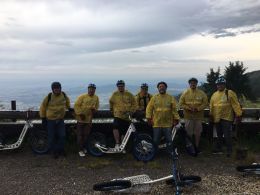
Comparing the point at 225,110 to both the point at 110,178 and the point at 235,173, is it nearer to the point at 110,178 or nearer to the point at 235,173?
the point at 235,173

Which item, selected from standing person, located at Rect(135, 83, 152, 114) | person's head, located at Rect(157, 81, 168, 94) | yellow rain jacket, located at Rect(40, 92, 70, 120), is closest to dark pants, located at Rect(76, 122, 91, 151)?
yellow rain jacket, located at Rect(40, 92, 70, 120)

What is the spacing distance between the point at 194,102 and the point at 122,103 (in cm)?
201

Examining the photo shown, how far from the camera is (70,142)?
12.6 m

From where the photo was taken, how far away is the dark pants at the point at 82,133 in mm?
11820

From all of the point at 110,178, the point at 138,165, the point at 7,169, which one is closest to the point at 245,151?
the point at 138,165

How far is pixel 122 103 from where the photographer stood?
11.7 m

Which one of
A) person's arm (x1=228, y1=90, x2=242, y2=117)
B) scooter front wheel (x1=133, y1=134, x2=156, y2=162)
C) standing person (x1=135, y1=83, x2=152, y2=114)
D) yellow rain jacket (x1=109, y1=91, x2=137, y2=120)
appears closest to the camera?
scooter front wheel (x1=133, y1=134, x2=156, y2=162)

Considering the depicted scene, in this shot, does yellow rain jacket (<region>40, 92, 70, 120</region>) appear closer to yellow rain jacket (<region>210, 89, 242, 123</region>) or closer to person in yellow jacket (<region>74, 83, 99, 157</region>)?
person in yellow jacket (<region>74, 83, 99, 157</region>)

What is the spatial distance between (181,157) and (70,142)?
3464 mm

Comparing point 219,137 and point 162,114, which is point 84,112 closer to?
point 162,114

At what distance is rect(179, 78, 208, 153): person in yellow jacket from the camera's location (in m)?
11.6

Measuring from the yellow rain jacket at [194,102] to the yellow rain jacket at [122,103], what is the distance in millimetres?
1409

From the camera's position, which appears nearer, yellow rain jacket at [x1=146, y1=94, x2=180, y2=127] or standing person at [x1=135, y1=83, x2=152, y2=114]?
yellow rain jacket at [x1=146, y1=94, x2=180, y2=127]

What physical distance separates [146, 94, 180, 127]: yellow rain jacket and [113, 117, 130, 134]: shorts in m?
0.95
